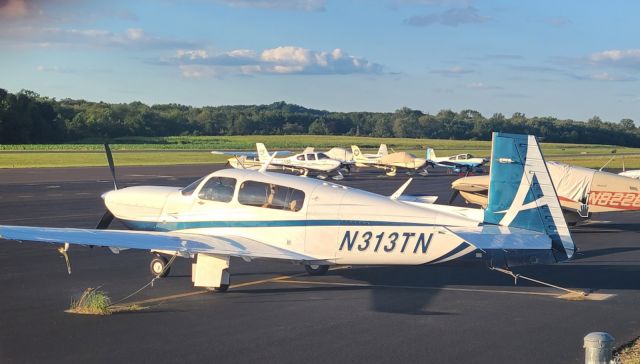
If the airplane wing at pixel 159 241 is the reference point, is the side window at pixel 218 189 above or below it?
above

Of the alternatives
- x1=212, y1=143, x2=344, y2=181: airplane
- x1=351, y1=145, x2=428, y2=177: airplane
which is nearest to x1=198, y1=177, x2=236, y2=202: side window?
x1=212, y1=143, x2=344, y2=181: airplane

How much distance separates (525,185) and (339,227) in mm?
2896

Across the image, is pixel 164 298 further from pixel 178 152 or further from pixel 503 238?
pixel 178 152

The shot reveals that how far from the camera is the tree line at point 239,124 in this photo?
10450 centimetres

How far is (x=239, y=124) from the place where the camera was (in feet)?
502

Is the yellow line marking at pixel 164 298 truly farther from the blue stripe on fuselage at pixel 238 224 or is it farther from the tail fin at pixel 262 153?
the tail fin at pixel 262 153

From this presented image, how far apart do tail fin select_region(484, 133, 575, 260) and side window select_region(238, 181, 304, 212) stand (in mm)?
3164

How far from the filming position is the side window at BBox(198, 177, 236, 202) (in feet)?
41.2

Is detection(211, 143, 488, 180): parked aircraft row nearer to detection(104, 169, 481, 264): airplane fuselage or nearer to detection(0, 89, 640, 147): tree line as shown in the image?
detection(104, 169, 481, 264): airplane fuselage

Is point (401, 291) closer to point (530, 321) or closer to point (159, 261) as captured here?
point (530, 321)

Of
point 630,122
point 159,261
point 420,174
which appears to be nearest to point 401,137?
point 630,122

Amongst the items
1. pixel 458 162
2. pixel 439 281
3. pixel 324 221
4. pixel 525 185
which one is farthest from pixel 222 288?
pixel 458 162

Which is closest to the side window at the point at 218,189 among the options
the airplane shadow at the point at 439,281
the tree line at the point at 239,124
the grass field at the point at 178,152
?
the airplane shadow at the point at 439,281

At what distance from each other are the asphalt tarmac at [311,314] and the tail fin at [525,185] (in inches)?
49.6
